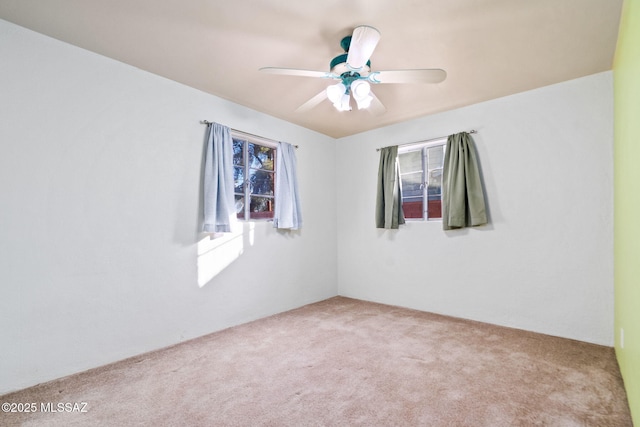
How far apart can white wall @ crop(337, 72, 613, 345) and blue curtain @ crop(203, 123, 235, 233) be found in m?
2.20

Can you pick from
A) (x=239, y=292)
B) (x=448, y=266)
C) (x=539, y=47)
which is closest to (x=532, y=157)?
(x=539, y=47)

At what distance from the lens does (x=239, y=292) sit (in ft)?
10.8

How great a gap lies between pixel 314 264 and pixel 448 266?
175 centimetres

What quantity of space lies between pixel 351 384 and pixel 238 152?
2.62 m

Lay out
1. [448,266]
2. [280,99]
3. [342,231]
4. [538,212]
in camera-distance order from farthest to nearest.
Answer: [342,231] < [448,266] < [280,99] < [538,212]

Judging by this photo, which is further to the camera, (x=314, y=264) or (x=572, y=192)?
(x=314, y=264)

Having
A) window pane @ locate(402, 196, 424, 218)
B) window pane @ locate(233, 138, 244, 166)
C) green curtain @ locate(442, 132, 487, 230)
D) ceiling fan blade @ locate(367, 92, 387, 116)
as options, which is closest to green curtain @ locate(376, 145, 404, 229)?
window pane @ locate(402, 196, 424, 218)

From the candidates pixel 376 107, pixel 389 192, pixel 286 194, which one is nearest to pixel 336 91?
pixel 376 107

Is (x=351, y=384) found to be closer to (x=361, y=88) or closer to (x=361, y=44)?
(x=361, y=88)

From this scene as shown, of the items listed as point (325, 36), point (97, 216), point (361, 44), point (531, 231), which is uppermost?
point (325, 36)

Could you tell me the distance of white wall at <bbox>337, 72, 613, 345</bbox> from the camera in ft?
8.71

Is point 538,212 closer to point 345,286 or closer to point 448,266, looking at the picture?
point 448,266

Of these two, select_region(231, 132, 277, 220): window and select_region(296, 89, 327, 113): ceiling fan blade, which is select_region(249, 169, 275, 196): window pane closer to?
select_region(231, 132, 277, 220): window

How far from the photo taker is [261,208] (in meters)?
3.70
